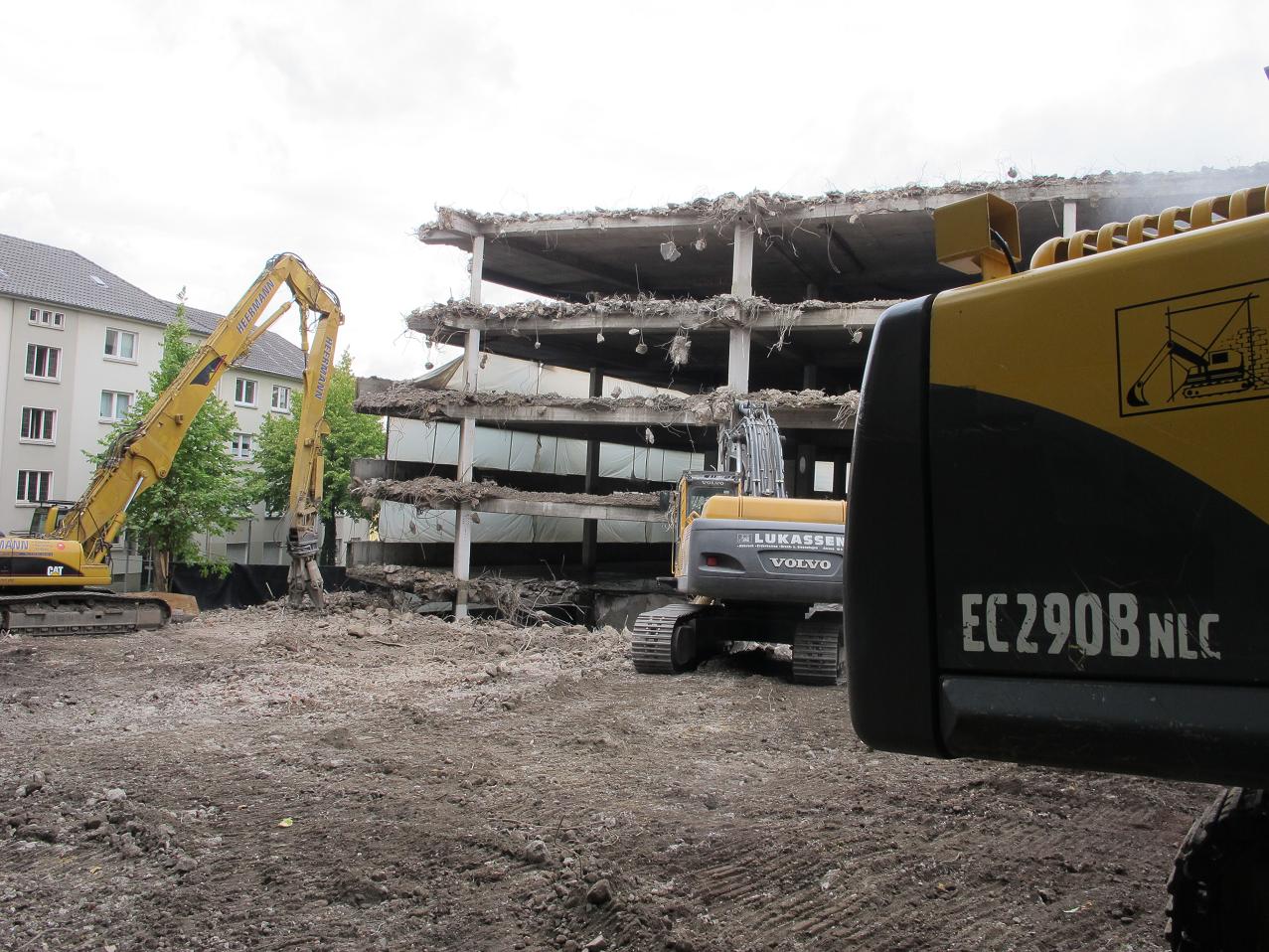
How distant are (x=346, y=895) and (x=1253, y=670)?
3934mm

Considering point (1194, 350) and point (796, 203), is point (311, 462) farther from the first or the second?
point (1194, 350)

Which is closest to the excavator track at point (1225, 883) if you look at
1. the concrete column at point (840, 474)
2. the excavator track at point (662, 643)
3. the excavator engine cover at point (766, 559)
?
the excavator engine cover at point (766, 559)

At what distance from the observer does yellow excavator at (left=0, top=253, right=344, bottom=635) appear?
46.3ft

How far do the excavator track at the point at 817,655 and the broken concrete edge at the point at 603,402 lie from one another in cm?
920

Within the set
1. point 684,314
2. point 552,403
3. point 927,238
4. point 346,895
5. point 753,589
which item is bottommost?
point 346,895

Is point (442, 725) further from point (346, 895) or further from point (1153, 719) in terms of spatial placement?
point (1153, 719)

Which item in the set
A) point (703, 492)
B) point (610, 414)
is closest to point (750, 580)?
point (703, 492)

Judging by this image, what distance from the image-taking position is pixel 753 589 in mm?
9406

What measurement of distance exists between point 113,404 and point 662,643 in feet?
111

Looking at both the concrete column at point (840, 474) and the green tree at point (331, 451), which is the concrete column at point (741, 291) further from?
the green tree at point (331, 451)

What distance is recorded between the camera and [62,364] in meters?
35.0

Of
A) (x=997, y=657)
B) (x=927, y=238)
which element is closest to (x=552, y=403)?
(x=927, y=238)

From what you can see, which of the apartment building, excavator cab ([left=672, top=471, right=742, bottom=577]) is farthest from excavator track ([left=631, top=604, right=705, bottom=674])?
the apartment building

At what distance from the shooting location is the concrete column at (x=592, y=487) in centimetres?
2698
